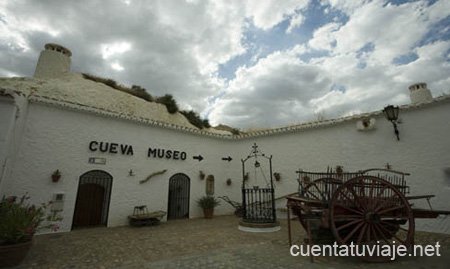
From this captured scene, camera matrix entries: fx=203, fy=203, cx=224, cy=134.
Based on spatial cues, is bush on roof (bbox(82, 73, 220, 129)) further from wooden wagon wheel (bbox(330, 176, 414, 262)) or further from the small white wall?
wooden wagon wheel (bbox(330, 176, 414, 262))

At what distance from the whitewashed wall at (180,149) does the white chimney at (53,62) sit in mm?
7964

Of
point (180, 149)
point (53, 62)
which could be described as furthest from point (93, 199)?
point (53, 62)

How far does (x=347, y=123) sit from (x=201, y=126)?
36.2 ft

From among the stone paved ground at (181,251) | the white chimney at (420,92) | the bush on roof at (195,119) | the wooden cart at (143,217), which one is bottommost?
the stone paved ground at (181,251)

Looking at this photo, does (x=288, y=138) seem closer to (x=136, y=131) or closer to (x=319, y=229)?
(x=319, y=229)

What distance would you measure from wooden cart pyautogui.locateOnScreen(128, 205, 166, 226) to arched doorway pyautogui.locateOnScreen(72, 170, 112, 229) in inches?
34.7

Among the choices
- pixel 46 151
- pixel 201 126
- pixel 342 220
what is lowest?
pixel 342 220

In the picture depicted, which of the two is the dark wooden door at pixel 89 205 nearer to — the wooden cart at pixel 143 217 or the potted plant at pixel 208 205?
the wooden cart at pixel 143 217

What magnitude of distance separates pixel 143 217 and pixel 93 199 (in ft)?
6.05

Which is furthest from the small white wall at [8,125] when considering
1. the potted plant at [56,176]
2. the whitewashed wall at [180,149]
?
the potted plant at [56,176]

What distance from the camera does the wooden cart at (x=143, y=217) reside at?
→ 6.83 m

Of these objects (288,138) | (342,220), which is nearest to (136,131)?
(288,138)

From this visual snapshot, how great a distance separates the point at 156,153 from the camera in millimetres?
8117

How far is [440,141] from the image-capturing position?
582 cm
